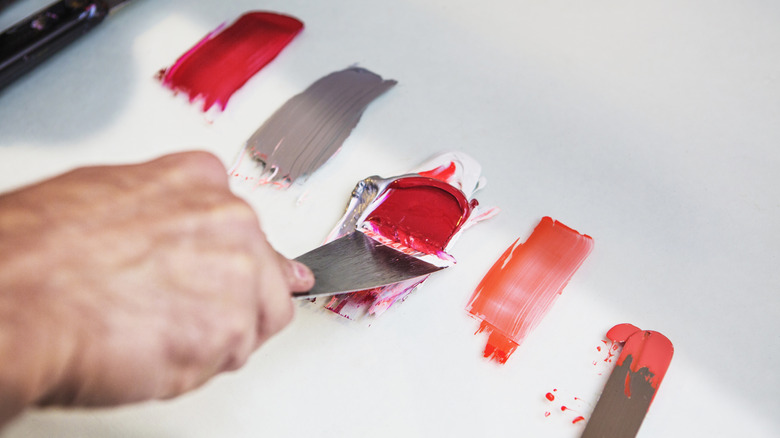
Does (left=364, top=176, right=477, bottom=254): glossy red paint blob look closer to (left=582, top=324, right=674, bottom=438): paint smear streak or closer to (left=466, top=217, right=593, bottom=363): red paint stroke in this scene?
(left=466, top=217, right=593, bottom=363): red paint stroke

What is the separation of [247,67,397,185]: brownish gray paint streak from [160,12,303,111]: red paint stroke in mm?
165

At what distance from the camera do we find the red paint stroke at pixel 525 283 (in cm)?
116

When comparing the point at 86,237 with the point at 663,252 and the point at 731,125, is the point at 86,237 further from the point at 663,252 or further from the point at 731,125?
the point at 731,125

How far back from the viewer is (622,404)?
108cm

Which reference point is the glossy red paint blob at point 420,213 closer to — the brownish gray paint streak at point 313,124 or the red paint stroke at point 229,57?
the brownish gray paint streak at point 313,124

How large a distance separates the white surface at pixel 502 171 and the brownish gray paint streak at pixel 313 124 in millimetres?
37

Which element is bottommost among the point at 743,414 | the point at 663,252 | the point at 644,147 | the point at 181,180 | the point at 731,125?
the point at 743,414

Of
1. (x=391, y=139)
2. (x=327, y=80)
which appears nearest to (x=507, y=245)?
(x=391, y=139)

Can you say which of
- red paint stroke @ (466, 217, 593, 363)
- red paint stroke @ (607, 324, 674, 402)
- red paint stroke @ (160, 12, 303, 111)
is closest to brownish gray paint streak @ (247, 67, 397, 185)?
red paint stroke @ (160, 12, 303, 111)

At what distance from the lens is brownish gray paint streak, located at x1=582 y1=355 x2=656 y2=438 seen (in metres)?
1.05

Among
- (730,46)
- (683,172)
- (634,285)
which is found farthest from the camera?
(730,46)

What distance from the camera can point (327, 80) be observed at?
5.04ft

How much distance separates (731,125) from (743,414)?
0.75 meters

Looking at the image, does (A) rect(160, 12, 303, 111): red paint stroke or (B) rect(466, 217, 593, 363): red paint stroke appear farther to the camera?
(A) rect(160, 12, 303, 111): red paint stroke
